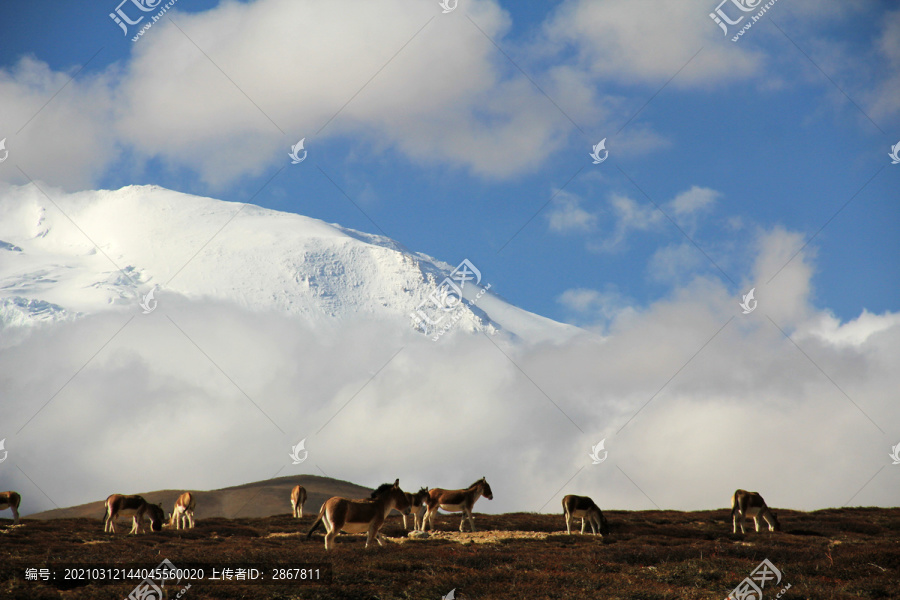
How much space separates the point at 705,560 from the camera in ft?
78.5


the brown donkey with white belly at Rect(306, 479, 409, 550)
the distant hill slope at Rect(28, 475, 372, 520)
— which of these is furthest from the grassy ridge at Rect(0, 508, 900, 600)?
the distant hill slope at Rect(28, 475, 372, 520)

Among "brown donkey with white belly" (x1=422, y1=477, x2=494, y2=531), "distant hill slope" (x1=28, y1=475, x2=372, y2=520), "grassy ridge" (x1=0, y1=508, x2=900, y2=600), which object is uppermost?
"distant hill slope" (x1=28, y1=475, x2=372, y2=520)

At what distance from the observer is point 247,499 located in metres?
111

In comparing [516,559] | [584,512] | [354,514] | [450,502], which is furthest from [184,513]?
[516,559]

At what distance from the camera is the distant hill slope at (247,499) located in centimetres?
10225

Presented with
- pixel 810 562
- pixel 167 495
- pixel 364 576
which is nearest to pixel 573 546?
pixel 810 562

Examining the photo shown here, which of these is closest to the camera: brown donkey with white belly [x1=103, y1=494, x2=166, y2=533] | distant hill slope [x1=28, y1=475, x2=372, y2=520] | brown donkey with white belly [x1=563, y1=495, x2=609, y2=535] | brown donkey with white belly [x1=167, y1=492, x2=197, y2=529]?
brown donkey with white belly [x1=563, y1=495, x2=609, y2=535]

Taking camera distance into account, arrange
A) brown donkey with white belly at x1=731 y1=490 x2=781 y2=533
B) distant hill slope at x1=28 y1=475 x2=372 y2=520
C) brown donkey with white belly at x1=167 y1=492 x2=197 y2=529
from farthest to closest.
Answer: distant hill slope at x1=28 y1=475 x2=372 y2=520 → brown donkey with white belly at x1=167 y1=492 x2=197 y2=529 → brown donkey with white belly at x1=731 y1=490 x2=781 y2=533

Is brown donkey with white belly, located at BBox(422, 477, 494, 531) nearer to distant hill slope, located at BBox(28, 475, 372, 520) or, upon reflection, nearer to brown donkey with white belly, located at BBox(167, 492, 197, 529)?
brown donkey with white belly, located at BBox(167, 492, 197, 529)

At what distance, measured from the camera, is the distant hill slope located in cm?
10225

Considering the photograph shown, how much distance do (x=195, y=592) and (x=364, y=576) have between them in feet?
13.8

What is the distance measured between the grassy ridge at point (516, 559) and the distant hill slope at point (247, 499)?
6941 cm

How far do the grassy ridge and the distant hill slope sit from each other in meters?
69.4

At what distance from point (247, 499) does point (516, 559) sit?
96310 mm
